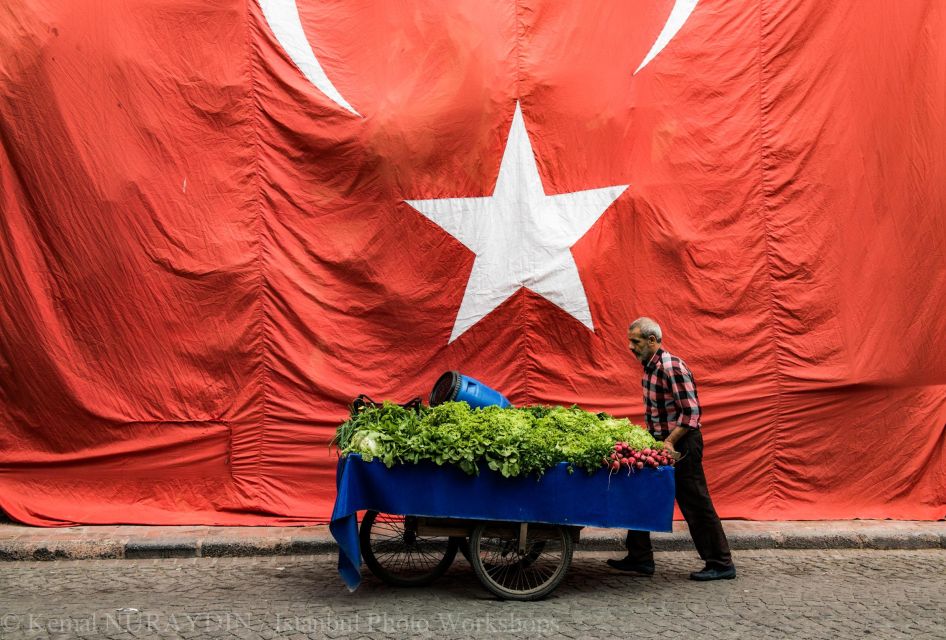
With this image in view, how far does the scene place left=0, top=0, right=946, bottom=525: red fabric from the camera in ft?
26.3

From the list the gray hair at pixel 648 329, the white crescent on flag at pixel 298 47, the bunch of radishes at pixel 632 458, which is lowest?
the bunch of radishes at pixel 632 458

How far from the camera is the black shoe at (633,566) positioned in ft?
22.0

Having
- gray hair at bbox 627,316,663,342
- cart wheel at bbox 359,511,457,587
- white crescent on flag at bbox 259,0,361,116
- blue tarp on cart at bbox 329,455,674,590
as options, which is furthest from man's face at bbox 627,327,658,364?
white crescent on flag at bbox 259,0,361,116

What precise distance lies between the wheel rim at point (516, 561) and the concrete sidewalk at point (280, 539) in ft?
3.94

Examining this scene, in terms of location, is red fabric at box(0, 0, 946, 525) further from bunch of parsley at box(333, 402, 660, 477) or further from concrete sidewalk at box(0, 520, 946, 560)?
bunch of parsley at box(333, 402, 660, 477)

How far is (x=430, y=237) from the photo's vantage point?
27.2 feet

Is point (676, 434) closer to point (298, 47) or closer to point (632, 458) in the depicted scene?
point (632, 458)

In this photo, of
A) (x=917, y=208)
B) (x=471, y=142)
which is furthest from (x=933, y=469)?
(x=471, y=142)

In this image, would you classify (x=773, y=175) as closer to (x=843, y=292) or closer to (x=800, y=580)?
Result: (x=843, y=292)

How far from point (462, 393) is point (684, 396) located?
5.33 ft

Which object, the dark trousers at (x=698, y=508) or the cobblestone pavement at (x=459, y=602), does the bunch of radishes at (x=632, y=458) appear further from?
the cobblestone pavement at (x=459, y=602)

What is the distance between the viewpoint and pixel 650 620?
18.1 ft

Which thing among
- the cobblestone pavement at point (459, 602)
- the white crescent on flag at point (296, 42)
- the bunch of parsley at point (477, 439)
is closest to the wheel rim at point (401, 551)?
the cobblestone pavement at point (459, 602)

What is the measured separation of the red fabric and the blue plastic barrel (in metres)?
1.43
